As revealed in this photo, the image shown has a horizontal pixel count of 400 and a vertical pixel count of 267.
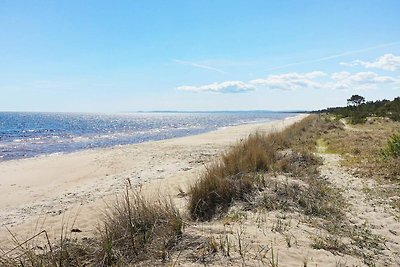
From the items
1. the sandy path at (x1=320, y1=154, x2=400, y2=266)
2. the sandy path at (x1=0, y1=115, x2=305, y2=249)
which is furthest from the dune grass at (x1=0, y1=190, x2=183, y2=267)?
the sandy path at (x1=320, y1=154, x2=400, y2=266)

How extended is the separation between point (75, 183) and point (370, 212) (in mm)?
11294

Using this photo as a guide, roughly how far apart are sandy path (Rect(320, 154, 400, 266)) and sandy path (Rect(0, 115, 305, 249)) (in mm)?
3974

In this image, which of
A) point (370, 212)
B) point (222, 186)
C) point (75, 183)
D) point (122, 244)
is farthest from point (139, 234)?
point (75, 183)

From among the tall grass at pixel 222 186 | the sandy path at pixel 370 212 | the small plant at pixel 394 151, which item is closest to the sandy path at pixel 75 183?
the tall grass at pixel 222 186

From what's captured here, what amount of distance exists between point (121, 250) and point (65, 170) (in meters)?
14.1

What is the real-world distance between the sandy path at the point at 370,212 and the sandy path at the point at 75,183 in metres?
3.97

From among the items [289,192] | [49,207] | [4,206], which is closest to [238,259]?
[289,192]

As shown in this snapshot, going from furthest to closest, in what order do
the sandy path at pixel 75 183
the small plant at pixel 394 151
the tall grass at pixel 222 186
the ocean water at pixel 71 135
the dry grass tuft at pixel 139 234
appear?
the ocean water at pixel 71 135, the small plant at pixel 394 151, the sandy path at pixel 75 183, the tall grass at pixel 222 186, the dry grass tuft at pixel 139 234

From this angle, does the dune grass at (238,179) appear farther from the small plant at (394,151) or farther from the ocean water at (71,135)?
the ocean water at (71,135)

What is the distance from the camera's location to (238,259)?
4234 mm

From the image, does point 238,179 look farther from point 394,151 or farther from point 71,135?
point 71,135

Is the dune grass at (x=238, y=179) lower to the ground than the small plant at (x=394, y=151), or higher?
lower

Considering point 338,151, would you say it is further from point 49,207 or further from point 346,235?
point 49,207

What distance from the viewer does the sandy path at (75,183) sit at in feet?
28.8
